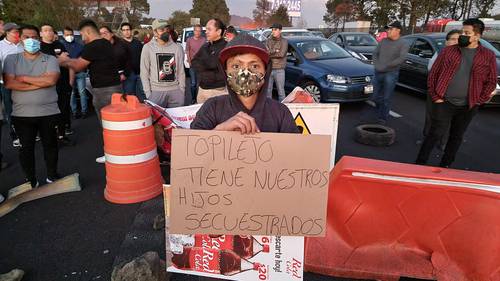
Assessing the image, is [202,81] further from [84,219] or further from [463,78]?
[463,78]

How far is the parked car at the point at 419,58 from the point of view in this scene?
9.91 metres

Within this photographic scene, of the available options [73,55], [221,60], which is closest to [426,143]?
[221,60]

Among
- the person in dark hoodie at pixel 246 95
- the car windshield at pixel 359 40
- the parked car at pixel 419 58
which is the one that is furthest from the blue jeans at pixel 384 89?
the car windshield at pixel 359 40

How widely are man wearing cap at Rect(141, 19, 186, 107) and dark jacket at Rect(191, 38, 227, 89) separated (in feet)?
0.99

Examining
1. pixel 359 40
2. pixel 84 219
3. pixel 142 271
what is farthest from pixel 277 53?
pixel 359 40

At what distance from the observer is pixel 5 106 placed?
5.79m

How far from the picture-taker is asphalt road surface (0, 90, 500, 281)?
3.24 m

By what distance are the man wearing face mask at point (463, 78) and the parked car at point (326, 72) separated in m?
4.04

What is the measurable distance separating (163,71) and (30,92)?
1.87m

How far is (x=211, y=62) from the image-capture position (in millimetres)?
5641

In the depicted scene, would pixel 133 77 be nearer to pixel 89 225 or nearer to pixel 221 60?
pixel 89 225

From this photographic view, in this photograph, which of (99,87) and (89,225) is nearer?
(89,225)

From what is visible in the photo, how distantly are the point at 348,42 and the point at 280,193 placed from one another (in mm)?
14327

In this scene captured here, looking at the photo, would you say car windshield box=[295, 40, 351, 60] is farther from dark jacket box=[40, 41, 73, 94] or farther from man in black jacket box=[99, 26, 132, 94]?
dark jacket box=[40, 41, 73, 94]
